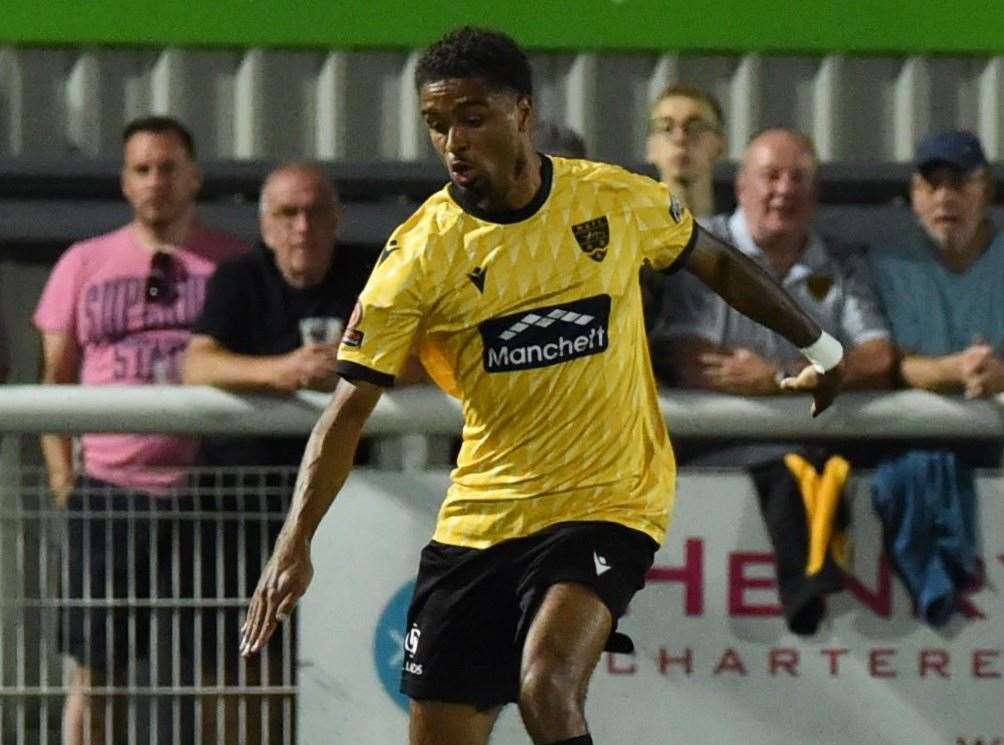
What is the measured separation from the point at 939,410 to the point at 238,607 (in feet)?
6.22

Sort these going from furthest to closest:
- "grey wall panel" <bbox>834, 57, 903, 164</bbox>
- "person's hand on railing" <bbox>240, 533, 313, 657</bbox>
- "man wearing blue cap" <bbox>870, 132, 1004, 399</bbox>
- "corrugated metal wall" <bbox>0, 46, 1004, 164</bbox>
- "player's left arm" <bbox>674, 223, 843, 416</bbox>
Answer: "grey wall panel" <bbox>834, 57, 903, 164</bbox> → "corrugated metal wall" <bbox>0, 46, 1004, 164</bbox> → "man wearing blue cap" <bbox>870, 132, 1004, 399</bbox> → "player's left arm" <bbox>674, 223, 843, 416</bbox> → "person's hand on railing" <bbox>240, 533, 313, 657</bbox>

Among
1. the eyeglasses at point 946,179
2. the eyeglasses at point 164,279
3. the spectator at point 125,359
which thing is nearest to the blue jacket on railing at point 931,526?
the eyeglasses at point 946,179

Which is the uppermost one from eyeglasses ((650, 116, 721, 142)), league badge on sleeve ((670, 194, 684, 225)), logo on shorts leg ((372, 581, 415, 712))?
eyeglasses ((650, 116, 721, 142))

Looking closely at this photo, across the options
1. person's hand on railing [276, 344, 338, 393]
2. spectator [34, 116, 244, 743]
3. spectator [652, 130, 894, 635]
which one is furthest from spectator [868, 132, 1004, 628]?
spectator [34, 116, 244, 743]

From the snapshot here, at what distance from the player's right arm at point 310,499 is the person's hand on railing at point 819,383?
108 cm

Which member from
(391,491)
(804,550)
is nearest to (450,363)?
(391,491)

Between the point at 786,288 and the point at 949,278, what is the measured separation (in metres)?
0.48

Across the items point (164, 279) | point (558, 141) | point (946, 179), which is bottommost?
point (164, 279)

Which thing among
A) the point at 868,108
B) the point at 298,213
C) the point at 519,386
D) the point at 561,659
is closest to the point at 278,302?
the point at 298,213

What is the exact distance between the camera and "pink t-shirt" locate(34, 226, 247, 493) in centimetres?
671

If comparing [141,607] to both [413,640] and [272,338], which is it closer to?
[272,338]

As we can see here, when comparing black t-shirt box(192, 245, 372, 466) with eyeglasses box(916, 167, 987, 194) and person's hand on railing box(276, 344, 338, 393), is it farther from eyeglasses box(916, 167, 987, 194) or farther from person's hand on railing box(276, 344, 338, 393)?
eyeglasses box(916, 167, 987, 194)

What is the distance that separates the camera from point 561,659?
5012 millimetres

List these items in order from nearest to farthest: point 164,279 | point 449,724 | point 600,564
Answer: point 600,564
point 449,724
point 164,279
